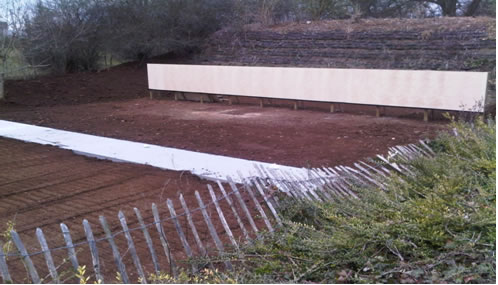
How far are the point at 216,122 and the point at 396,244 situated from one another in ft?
34.6

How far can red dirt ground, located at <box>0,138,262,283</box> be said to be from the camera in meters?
5.06

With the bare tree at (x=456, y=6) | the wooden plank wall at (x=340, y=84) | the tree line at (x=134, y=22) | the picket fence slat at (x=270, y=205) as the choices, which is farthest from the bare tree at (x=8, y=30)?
the bare tree at (x=456, y=6)

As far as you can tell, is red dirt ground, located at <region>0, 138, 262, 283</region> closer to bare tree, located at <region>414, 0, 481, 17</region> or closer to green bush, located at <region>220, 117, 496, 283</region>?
green bush, located at <region>220, 117, 496, 283</region>

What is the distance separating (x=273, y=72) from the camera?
17172 mm

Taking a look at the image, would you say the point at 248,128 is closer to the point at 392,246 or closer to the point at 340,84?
the point at 340,84

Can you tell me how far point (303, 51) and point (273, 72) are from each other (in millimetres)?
4478

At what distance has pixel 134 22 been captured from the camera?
24484mm

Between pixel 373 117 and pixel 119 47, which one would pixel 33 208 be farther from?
pixel 119 47

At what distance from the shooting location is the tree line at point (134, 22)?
72.8 ft

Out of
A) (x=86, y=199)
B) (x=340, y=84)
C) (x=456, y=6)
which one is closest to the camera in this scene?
(x=86, y=199)

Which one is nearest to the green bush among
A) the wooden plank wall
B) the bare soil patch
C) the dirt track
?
the dirt track

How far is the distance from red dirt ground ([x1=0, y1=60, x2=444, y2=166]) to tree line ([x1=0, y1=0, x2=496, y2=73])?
1.77 m

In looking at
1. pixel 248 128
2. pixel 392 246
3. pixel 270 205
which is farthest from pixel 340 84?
pixel 392 246

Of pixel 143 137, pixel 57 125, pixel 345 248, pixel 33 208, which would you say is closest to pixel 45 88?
pixel 57 125
